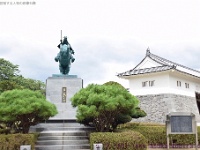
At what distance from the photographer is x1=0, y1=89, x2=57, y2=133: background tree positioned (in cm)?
996

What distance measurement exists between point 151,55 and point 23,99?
1496cm

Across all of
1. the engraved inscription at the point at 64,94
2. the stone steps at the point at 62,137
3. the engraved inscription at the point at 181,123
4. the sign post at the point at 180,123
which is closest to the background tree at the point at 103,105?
the stone steps at the point at 62,137

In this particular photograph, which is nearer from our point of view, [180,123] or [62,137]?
[62,137]

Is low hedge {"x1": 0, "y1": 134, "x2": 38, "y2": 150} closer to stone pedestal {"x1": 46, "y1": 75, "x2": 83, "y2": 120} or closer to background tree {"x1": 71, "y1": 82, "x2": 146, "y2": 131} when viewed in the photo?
background tree {"x1": 71, "y1": 82, "x2": 146, "y2": 131}

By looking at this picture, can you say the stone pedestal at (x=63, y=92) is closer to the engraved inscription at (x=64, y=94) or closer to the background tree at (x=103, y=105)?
the engraved inscription at (x=64, y=94)

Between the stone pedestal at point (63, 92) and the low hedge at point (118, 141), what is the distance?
421 cm

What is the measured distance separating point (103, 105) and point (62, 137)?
81.9 inches

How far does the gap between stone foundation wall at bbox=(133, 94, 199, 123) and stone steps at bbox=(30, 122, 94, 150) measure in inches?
384

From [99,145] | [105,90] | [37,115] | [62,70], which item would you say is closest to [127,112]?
A: [105,90]

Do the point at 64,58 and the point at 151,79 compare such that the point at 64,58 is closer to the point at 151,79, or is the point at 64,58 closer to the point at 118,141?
the point at 118,141

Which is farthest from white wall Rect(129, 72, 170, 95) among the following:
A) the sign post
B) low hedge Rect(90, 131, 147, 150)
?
low hedge Rect(90, 131, 147, 150)

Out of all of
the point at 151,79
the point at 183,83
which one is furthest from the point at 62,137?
the point at 183,83

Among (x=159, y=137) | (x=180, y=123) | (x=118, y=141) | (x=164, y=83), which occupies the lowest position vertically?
(x=159, y=137)

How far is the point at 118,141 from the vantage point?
9.73 metres
